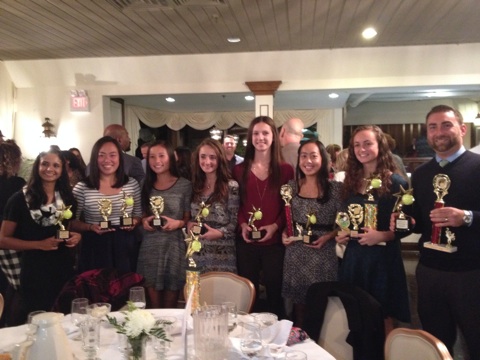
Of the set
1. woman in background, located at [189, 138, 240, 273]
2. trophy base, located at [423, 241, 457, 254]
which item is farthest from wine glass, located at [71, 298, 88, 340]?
trophy base, located at [423, 241, 457, 254]

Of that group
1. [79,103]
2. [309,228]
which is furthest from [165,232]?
[79,103]

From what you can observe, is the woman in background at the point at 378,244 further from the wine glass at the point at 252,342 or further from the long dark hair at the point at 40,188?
the long dark hair at the point at 40,188

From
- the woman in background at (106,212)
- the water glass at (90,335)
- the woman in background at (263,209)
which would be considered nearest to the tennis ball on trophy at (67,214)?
the woman in background at (106,212)

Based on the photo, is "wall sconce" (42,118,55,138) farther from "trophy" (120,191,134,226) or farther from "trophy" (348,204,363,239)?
"trophy" (348,204,363,239)

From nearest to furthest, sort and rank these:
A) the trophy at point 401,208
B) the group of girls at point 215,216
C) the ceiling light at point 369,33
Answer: the trophy at point 401,208 < the group of girls at point 215,216 < the ceiling light at point 369,33

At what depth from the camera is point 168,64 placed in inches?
244

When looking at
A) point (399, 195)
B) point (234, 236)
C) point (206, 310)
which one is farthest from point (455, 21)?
point (206, 310)

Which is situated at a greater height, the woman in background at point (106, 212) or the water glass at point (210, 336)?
the woman in background at point (106, 212)

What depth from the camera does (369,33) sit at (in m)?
5.17

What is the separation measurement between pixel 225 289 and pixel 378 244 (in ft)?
3.13

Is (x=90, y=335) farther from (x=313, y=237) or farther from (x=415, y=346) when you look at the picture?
(x=313, y=237)

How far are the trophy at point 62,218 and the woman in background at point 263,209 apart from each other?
45.3 inches

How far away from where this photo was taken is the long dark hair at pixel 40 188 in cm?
282

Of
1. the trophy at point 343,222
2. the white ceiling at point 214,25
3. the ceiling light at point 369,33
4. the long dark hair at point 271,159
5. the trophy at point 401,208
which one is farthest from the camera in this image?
the ceiling light at point 369,33
